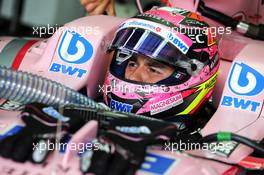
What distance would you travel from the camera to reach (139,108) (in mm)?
1539

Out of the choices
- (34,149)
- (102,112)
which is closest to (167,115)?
(102,112)

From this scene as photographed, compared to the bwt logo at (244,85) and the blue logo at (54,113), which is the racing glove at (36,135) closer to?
the blue logo at (54,113)

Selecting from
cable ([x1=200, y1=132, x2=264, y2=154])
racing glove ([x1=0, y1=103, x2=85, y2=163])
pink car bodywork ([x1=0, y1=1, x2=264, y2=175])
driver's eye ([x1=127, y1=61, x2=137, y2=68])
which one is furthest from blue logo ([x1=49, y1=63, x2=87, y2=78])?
cable ([x1=200, y1=132, x2=264, y2=154])

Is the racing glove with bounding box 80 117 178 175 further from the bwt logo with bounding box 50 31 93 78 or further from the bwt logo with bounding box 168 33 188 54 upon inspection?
the bwt logo with bounding box 50 31 93 78

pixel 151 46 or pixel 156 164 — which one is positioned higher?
pixel 151 46

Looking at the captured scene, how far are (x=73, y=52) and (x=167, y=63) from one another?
0.32m

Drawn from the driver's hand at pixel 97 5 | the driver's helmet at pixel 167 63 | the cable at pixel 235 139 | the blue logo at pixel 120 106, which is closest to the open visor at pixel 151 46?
the driver's helmet at pixel 167 63

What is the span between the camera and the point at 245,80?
1591 mm

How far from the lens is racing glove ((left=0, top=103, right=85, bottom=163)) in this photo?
118 centimetres

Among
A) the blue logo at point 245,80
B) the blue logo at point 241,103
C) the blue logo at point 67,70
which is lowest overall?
the blue logo at point 241,103

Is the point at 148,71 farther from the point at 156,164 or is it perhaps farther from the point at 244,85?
the point at 156,164

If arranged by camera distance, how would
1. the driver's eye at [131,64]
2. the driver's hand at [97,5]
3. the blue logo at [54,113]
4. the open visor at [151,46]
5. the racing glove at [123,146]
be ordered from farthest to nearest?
the driver's hand at [97,5] < the driver's eye at [131,64] < the open visor at [151,46] < the blue logo at [54,113] < the racing glove at [123,146]

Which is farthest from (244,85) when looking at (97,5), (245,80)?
(97,5)

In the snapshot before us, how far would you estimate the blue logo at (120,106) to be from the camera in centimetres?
155
